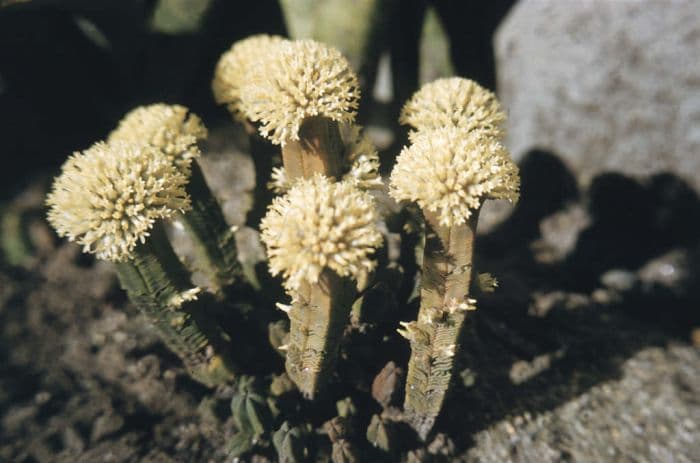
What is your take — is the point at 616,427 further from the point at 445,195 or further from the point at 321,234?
the point at 321,234

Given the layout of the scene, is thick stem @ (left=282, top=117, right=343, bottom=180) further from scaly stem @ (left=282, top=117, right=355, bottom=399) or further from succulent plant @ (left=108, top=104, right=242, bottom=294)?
succulent plant @ (left=108, top=104, right=242, bottom=294)

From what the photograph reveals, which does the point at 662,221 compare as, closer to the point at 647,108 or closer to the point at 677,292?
the point at 677,292

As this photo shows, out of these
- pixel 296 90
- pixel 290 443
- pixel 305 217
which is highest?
pixel 296 90

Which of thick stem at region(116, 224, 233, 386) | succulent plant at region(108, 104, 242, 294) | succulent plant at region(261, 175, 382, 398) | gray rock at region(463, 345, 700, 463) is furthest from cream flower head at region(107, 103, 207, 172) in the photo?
gray rock at region(463, 345, 700, 463)

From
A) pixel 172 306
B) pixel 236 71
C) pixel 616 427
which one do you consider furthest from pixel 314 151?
pixel 616 427

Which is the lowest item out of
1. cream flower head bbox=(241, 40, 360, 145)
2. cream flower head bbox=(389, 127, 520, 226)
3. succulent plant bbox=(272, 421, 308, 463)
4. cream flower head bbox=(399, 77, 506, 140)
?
succulent plant bbox=(272, 421, 308, 463)
